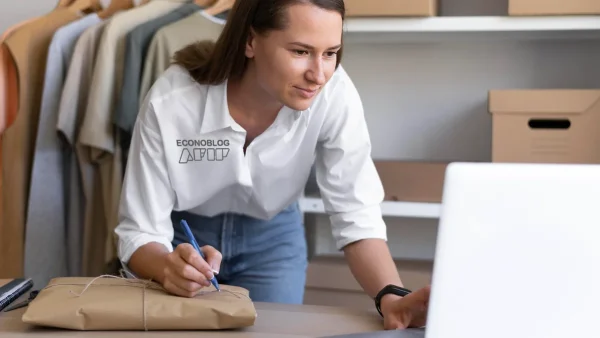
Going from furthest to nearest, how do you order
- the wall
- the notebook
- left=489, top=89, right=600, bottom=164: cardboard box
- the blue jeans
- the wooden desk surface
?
the wall, left=489, top=89, right=600, bottom=164: cardboard box, the blue jeans, the notebook, the wooden desk surface

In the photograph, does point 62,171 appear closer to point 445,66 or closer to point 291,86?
point 291,86

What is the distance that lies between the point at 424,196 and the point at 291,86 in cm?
101

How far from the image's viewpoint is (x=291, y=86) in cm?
137

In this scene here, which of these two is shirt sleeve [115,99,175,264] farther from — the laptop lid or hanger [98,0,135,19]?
hanger [98,0,135,19]

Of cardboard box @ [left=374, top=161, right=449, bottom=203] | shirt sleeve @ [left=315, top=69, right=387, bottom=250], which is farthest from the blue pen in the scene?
cardboard box @ [left=374, top=161, right=449, bottom=203]

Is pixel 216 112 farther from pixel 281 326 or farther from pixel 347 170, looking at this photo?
pixel 281 326

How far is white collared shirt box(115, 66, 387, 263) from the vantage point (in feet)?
4.74

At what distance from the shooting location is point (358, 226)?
4.82 feet

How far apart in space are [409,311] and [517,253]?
0.37 m

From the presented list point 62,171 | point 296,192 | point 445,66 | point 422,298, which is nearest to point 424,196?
point 445,66

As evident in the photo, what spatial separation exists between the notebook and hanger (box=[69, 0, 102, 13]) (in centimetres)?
121

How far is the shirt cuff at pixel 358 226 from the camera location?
146 cm

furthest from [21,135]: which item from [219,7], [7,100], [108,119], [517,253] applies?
[517,253]

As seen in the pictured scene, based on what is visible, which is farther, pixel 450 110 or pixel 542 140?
pixel 450 110
